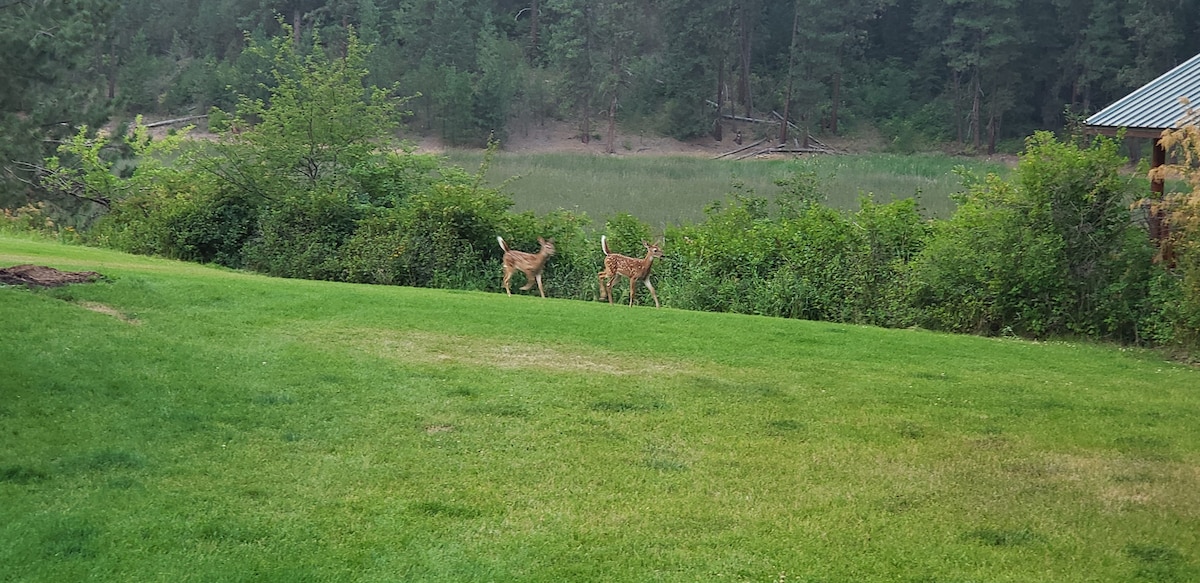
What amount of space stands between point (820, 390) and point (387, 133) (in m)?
15.2

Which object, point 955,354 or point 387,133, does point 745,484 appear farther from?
point 387,133

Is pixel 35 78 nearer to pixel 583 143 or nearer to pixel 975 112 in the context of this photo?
pixel 583 143

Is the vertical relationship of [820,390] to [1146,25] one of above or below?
below

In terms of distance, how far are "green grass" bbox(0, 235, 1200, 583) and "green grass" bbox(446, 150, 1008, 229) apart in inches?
553

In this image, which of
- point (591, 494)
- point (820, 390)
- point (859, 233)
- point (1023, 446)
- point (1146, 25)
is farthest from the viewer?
point (1146, 25)

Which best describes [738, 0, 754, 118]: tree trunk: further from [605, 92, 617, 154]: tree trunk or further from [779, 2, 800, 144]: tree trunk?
[605, 92, 617, 154]: tree trunk

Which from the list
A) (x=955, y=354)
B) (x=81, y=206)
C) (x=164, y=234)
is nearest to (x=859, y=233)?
(x=955, y=354)

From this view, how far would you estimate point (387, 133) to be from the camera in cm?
2277

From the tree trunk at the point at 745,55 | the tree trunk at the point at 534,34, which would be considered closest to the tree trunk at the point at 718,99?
the tree trunk at the point at 745,55

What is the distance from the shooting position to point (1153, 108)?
1510 cm

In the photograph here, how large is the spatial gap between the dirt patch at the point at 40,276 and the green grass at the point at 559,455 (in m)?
0.48

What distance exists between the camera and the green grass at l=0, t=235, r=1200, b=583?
5.64 meters

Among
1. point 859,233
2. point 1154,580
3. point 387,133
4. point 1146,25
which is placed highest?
point 1146,25

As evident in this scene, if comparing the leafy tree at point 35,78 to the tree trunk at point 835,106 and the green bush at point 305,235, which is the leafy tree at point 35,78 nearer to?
the green bush at point 305,235
